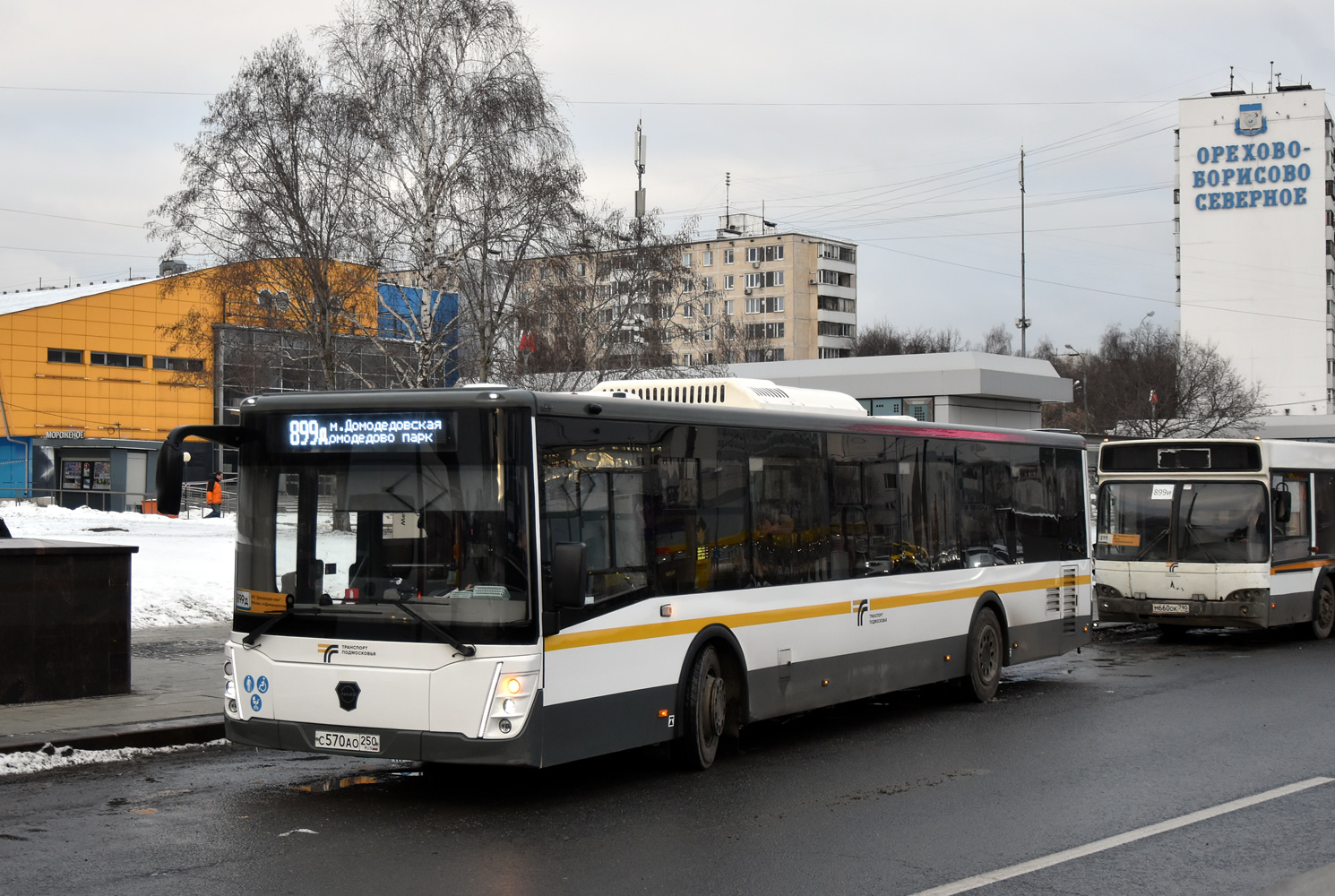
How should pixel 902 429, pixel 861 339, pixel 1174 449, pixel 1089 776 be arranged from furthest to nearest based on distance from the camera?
pixel 861 339
pixel 1174 449
pixel 902 429
pixel 1089 776

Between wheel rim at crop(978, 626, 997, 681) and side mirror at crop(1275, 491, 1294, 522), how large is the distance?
700cm

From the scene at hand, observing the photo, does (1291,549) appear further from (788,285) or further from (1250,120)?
(788,285)

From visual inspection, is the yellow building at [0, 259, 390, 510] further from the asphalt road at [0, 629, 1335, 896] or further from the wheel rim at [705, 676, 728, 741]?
the wheel rim at [705, 676, 728, 741]

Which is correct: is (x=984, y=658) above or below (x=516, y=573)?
below

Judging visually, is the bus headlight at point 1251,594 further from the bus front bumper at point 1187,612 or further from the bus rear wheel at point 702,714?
the bus rear wheel at point 702,714

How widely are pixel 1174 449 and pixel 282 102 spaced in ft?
72.7

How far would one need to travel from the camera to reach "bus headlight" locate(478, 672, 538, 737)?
313 inches

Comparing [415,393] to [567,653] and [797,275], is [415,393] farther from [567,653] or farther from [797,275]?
[797,275]

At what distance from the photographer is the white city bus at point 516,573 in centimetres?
802

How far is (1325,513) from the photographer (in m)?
19.8

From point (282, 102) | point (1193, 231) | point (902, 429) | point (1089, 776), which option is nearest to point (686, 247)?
point (282, 102)

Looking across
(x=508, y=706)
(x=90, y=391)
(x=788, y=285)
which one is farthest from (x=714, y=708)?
(x=788, y=285)

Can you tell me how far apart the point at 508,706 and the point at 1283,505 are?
14.3 m

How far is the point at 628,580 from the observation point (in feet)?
29.2
